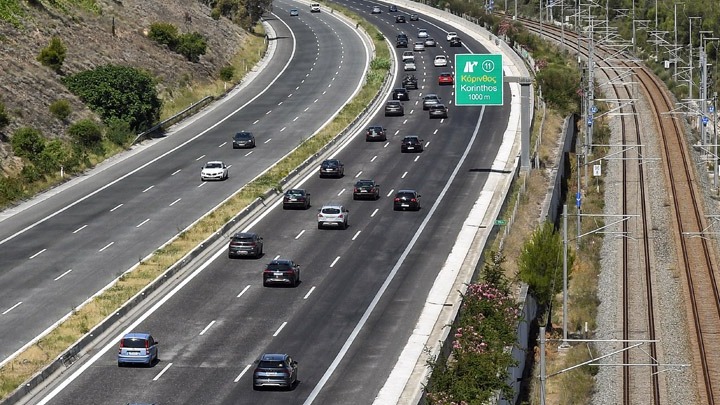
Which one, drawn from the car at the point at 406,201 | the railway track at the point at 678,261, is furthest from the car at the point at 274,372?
the car at the point at 406,201

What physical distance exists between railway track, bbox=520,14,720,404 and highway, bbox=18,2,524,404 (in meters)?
10.0

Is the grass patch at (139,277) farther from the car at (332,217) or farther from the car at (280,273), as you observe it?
the car at (280,273)

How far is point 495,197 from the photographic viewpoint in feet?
283

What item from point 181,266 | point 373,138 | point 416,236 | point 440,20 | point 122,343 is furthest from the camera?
point 440,20

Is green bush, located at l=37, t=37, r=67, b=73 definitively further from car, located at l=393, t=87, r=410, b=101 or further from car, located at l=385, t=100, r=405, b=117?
car, located at l=393, t=87, r=410, b=101

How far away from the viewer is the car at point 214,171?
91188mm

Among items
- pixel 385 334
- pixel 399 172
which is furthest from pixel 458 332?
pixel 399 172

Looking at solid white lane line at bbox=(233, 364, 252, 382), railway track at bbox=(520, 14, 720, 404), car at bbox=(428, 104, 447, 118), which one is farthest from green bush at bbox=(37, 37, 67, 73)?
solid white lane line at bbox=(233, 364, 252, 382)

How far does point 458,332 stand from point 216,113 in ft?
222

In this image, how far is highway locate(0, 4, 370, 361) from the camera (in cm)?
6575

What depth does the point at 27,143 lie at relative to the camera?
92.1 meters

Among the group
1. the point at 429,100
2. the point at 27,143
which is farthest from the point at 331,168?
the point at 429,100

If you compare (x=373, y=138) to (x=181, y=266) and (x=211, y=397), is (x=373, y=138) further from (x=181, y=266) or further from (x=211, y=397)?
(x=211, y=397)

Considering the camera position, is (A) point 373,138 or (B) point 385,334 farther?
(A) point 373,138
